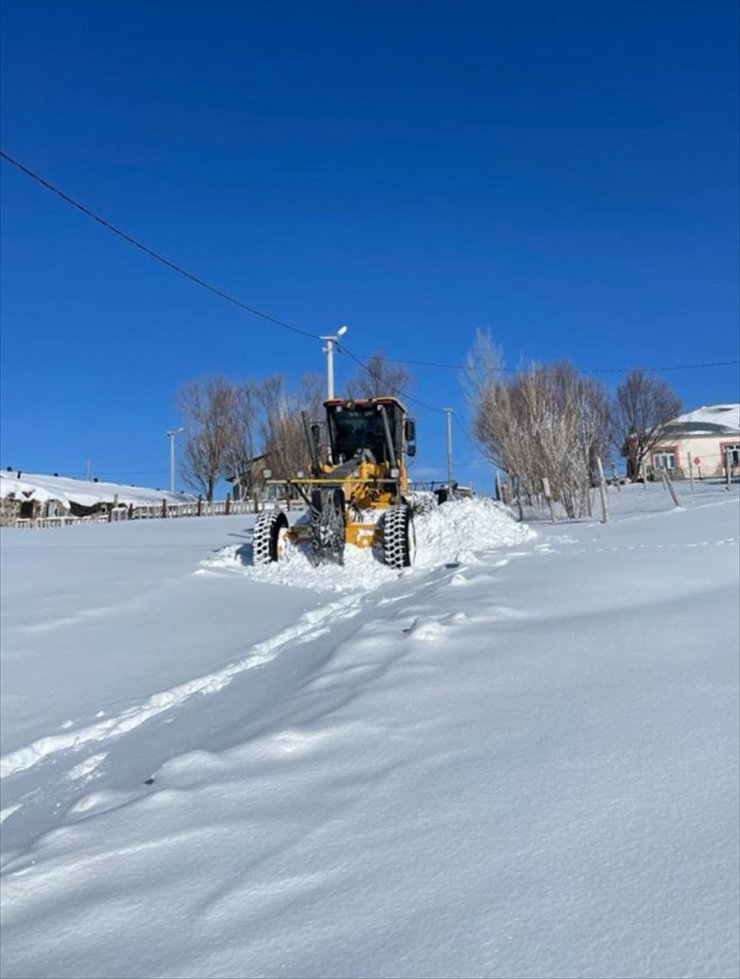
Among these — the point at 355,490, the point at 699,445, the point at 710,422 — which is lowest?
the point at 355,490

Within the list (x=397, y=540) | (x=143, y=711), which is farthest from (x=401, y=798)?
(x=397, y=540)

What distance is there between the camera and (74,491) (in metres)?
47.2

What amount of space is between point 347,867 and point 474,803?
0.52 meters

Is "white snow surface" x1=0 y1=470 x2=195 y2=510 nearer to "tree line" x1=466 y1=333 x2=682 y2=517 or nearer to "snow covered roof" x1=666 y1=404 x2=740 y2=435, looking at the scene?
"tree line" x1=466 y1=333 x2=682 y2=517

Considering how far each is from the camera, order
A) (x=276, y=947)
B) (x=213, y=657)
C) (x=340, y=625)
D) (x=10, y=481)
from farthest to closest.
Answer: (x=10, y=481)
(x=340, y=625)
(x=213, y=657)
(x=276, y=947)

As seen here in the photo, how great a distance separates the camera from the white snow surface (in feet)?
134

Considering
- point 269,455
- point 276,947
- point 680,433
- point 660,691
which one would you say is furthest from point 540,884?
point 680,433

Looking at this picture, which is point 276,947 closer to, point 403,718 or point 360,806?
point 360,806

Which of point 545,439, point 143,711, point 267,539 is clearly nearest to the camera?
point 143,711

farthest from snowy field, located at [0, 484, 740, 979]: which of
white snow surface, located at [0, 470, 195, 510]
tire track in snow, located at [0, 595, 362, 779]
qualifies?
white snow surface, located at [0, 470, 195, 510]

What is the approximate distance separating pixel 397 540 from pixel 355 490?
1513 mm

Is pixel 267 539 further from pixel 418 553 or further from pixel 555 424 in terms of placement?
pixel 555 424

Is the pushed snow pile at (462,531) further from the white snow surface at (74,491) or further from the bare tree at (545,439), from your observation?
the white snow surface at (74,491)

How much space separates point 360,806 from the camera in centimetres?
275
